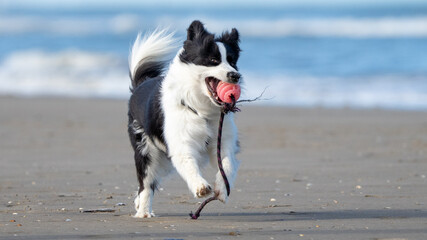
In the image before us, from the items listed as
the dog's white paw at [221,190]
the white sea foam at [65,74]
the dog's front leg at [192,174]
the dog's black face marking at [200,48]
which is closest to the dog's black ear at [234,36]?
the dog's black face marking at [200,48]

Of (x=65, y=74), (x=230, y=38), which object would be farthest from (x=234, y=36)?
(x=65, y=74)

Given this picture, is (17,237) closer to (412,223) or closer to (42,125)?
(412,223)

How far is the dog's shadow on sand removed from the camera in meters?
4.82

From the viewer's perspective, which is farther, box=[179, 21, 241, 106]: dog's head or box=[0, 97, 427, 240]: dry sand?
box=[179, 21, 241, 106]: dog's head

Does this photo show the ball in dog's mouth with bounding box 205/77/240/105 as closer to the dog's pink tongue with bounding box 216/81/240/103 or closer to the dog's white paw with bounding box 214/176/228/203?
the dog's pink tongue with bounding box 216/81/240/103

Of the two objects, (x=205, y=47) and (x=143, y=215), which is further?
(x=143, y=215)

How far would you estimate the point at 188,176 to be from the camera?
4.63 meters

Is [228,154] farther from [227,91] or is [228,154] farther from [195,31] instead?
[195,31]

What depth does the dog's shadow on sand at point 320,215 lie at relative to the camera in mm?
4816

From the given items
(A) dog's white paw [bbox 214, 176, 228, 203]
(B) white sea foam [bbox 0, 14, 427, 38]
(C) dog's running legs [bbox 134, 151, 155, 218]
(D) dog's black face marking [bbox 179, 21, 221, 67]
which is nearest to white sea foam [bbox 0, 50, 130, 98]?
(C) dog's running legs [bbox 134, 151, 155, 218]

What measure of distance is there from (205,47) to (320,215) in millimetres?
1335

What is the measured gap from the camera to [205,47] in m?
4.67

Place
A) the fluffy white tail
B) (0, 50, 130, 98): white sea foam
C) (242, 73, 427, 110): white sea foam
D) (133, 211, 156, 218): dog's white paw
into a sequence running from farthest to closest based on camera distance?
(0, 50, 130, 98): white sea foam → (242, 73, 427, 110): white sea foam → the fluffy white tail → (133, 211, 156, 218): dog's white paw

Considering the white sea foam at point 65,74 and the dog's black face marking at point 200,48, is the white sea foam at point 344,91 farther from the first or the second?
the dog's black face marking at point 200,48
